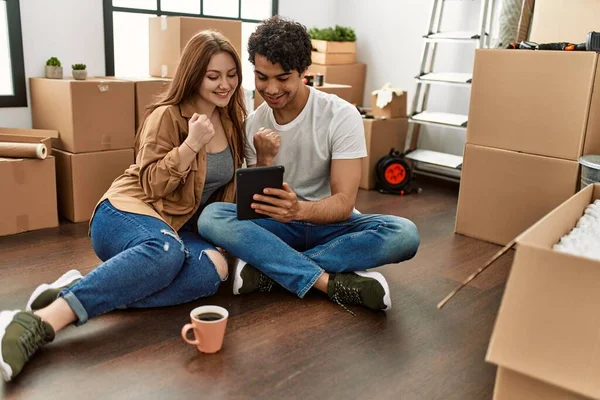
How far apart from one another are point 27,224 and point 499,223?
2.09 meters

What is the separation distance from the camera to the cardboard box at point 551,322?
0.83 m

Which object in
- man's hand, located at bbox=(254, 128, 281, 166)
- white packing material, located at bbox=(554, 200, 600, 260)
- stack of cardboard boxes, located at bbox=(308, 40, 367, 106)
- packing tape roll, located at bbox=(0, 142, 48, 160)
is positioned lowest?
packing tape roll, located at bbox=(0, 142, 48, 160)

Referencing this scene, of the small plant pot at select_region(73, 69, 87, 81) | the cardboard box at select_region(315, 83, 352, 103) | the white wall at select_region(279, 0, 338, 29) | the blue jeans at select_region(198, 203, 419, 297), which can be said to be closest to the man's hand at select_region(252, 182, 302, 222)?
the blue jeans at select_region(198, 203, 419, 297)

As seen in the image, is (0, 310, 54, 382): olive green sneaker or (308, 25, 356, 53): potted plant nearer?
(0, 310, 54, 382): olive green sneaker

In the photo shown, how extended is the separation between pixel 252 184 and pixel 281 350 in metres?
0.47

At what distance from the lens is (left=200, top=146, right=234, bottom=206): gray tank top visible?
5.97ft

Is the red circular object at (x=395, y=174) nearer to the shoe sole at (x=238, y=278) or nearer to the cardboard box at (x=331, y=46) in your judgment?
the cardboard box at (x=331, y=46)

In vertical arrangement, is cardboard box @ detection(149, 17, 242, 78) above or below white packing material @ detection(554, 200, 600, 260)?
above

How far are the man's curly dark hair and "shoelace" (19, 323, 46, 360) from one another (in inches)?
38.1

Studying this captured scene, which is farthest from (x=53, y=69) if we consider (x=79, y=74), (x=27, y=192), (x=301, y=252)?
(x=301, y=252)

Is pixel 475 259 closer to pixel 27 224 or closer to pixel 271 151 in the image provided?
pixel 271 151

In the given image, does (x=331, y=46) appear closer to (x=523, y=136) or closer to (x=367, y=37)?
A: (x=367, y=37)

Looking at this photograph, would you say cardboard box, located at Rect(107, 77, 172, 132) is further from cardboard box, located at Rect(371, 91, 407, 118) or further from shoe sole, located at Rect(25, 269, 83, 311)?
cardboard box, located at Rect(371, 91, 407, 118)

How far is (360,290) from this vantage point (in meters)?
1.73
